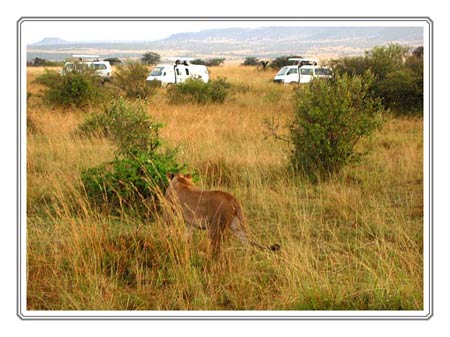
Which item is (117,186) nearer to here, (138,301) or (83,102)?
(138,301)

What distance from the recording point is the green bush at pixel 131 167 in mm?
7863

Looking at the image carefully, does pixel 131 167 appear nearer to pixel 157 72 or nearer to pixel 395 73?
pixel 395 73

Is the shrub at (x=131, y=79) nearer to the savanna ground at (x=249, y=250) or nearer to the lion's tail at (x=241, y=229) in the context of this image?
the savanna ground at (x=249, y=250)

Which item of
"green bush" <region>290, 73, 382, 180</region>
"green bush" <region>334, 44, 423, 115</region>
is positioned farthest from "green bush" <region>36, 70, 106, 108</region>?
"green bush" <region>290, 73, 382, 180</region>

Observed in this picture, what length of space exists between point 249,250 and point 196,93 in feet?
47.7

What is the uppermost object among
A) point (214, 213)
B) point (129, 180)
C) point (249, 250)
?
point (129, 180)

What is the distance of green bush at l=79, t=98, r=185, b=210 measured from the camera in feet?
25.8

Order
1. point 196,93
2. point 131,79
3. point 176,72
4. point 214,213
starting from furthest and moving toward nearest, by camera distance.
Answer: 1. point 176,72
2. point 131,79
3. point 196,93
4. point 214,213

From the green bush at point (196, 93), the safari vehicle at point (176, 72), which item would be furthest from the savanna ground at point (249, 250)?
the safari vehicle at point (176, 72)

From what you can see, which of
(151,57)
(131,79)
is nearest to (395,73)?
(131,79)

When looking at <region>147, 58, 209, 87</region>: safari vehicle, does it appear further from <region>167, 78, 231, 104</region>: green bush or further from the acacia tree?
the acacia tree

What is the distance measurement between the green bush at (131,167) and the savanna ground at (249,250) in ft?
1.13

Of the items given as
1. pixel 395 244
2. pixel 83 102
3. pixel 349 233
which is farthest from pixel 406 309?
pixel 83 102

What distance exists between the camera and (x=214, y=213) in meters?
5.67
